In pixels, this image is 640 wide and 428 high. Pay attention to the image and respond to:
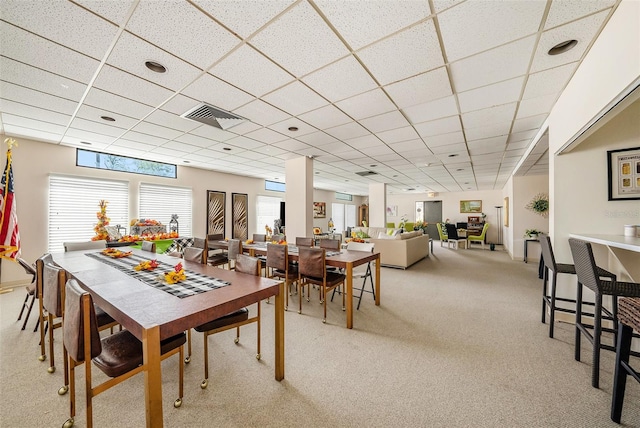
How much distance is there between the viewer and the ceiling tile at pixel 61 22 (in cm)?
150

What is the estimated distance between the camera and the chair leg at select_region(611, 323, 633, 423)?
1.44 metres

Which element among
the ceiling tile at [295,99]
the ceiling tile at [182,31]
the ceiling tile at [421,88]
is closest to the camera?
the ceiling tile at [182,31]

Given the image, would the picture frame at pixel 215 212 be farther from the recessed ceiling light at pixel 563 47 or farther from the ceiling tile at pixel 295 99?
the recessed ceiling light at pixel 563 47

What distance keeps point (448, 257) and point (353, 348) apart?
6.22 meters

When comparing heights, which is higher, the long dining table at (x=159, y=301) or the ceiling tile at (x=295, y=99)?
the ceiling tile at (x=295, y=99)

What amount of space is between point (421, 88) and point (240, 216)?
21.3 ft

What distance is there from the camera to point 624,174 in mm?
2439

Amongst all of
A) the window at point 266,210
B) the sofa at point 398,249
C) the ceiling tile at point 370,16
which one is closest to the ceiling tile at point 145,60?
the ceiling tile at point 370,16

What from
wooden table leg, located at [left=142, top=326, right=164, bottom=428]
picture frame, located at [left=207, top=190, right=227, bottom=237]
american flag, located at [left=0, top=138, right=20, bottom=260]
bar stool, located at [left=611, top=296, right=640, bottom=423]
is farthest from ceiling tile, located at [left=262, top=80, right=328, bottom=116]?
picture frame, located at [left=207, top=190, right=227, bottom=237]

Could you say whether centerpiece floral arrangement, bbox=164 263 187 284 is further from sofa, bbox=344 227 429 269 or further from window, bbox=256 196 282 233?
window, bbox=256 196 282 233

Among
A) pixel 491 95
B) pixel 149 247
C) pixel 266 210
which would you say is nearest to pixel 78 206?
pixel 149 247

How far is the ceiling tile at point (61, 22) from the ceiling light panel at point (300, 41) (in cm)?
106

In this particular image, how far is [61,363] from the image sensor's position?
6.63 feet

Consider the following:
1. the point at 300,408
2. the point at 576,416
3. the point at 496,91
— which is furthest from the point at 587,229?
the point at 300,408
